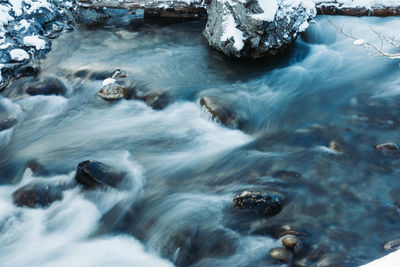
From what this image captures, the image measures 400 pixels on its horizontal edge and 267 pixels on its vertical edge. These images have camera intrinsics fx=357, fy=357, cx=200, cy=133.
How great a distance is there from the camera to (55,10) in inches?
369

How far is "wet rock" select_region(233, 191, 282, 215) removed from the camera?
426cm

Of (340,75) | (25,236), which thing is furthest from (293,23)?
(25,236)

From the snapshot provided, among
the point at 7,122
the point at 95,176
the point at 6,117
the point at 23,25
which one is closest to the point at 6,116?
the point at 6,117

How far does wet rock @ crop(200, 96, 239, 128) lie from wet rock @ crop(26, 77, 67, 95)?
2.87 m

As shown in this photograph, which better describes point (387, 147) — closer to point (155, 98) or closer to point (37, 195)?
point (155, 98)

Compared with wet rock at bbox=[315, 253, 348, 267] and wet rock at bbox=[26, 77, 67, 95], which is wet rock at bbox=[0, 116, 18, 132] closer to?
wet rock at bbox=[26, 77, 67, 95]

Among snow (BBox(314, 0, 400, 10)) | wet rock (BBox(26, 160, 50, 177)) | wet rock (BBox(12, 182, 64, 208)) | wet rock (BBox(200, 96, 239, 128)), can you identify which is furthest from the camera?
snow (BBox(314, 0, 400, 10))

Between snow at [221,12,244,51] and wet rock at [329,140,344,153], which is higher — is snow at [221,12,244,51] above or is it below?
above

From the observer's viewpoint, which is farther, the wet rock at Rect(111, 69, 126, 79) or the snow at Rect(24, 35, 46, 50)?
the snow at Rect(24, 35, 46, 50)

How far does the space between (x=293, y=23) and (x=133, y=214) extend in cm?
518

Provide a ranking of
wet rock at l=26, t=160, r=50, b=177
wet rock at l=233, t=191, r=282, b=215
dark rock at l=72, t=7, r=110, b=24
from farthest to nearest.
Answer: dark rock at l=72, t=7, r=110, b=24 → wet rock at l=26, t=160, r=50, b=177 → wet rock at l=233, t=191, r=282, b=215

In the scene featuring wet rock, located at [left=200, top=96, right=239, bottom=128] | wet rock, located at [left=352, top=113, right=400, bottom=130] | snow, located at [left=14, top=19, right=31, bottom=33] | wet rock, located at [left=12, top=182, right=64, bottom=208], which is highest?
snow, located at [left=14, top=19, right=31, bottom=33]

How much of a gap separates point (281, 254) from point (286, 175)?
1396 millimetres

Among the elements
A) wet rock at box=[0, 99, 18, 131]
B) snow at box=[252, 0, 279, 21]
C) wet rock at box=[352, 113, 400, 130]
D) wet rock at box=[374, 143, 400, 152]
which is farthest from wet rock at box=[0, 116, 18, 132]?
wet rock at box=[374, 143, 400, 152]
